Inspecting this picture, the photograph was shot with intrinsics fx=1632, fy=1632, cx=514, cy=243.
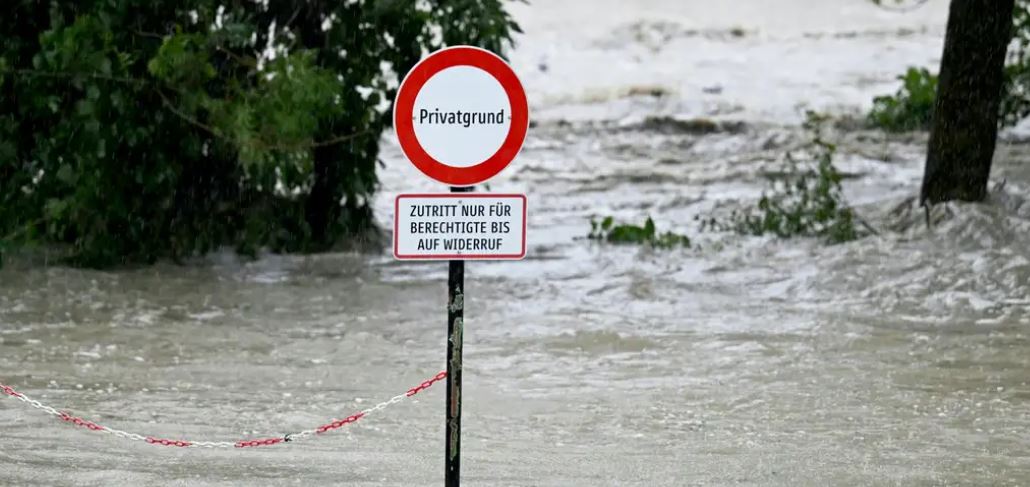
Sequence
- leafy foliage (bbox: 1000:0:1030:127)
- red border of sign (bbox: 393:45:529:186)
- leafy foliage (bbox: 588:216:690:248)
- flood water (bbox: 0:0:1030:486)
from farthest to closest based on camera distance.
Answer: leafy foliage (bbox: 1000:0:1030:127)
leafy foliage (bbox: 588:216:690:248)
flood water (bbox: 0:0:1030:486)
red border of sign (bbox: 393:45:529:186)

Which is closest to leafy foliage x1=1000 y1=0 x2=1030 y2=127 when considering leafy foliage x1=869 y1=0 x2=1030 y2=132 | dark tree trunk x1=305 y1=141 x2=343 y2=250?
leafy foliage x1=869 y1=0 x2=1030 y2=132

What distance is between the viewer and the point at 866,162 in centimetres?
1873

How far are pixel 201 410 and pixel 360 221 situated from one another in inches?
227

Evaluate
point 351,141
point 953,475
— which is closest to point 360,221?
point 351,141

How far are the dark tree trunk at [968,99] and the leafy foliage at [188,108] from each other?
3967 mm

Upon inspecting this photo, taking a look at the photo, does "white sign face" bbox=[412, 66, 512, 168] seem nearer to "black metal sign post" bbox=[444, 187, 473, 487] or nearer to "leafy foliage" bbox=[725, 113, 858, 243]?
"black metal sign post" bbox=[444, 187, 473, 487]

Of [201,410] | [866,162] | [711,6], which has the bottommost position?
[201,410]

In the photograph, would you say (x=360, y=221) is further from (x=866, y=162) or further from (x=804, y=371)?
(x=866, y=162)

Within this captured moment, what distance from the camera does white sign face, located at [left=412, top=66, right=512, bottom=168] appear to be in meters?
6.02

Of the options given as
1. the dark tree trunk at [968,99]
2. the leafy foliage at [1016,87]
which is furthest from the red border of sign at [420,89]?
the leafy foliage at [1016,87]

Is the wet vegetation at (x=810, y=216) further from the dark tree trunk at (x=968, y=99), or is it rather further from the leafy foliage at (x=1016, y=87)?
the leafy foliage at (x=1016, y=87)

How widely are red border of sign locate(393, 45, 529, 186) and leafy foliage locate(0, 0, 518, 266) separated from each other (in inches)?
259

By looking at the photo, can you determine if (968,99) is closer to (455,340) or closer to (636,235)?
(636,235)

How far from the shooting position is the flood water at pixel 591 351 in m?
7.76
